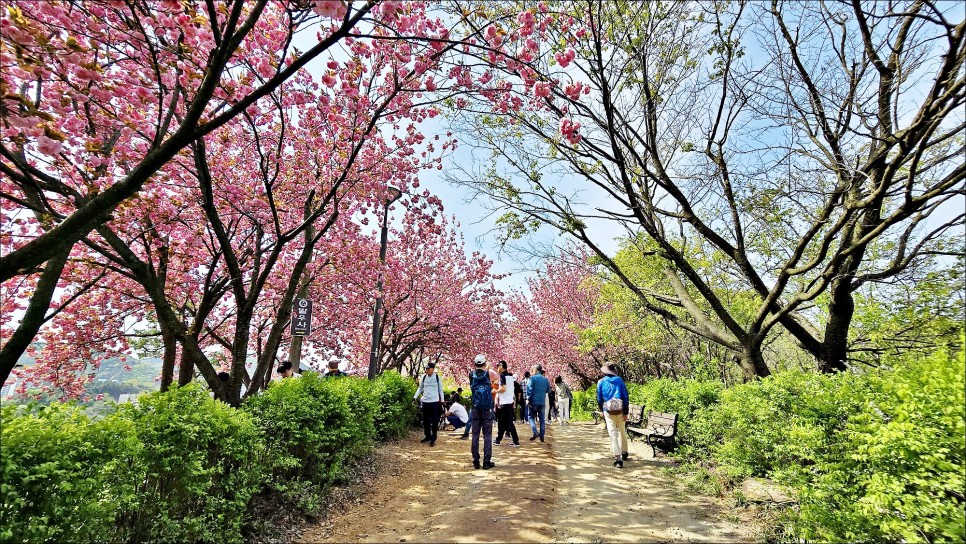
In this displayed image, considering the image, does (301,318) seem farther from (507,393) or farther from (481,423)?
(507,393)

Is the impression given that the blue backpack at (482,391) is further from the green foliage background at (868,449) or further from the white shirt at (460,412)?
the white shirt at (460,412)

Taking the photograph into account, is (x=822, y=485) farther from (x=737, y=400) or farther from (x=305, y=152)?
(x=305, y=152)

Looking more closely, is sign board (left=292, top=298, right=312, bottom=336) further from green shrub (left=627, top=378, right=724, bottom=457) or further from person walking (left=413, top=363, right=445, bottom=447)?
green shrub (left=627, top=378, right=724, bottom=457)

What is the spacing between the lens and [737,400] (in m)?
5.86

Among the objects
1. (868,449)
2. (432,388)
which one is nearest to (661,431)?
(432,388)

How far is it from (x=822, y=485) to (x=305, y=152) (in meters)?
8.56

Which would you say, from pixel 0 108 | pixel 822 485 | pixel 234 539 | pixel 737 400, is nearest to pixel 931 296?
pixel 737 400

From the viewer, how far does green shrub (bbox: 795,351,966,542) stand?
2.70 metres

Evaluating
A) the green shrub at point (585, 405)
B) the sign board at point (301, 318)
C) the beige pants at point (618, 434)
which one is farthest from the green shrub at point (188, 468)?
the green shrub at point (585, 405)

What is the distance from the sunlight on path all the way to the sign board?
5.48m

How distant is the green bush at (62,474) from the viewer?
2443mm

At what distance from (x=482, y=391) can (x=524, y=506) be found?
7.31 feet

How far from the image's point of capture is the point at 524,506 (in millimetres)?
5180

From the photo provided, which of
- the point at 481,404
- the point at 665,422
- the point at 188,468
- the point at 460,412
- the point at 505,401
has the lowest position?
the point at 460,412
